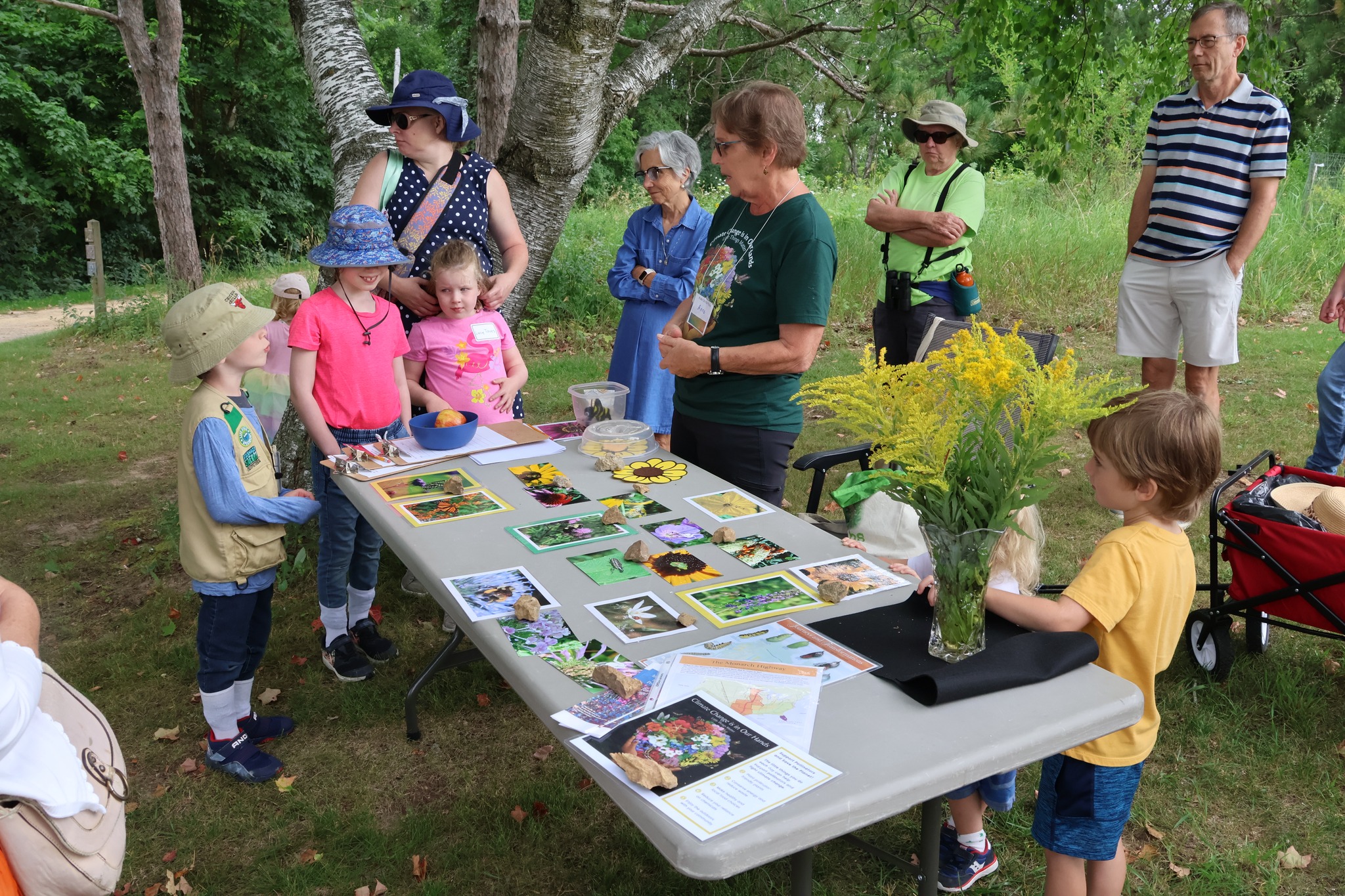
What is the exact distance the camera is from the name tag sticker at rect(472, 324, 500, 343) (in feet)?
11.5

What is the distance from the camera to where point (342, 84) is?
449 centimetres

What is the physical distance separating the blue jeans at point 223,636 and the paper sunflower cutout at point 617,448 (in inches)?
42.6

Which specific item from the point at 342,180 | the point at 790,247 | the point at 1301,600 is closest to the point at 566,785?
the point at 790,247

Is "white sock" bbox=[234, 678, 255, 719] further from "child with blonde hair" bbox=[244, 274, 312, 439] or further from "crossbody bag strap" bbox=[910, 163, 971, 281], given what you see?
"crossbody bag strap" bbox=[910, 163, 971, 281]

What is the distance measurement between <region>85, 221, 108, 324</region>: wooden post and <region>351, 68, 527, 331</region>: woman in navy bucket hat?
8801 mm

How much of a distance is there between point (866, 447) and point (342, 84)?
307cm

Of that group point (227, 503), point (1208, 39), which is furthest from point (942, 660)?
point (1208, 39)

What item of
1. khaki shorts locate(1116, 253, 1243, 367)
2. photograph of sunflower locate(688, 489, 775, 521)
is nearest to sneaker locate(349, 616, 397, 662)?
photograph of sunflower locate(688, 489, 775, 521)

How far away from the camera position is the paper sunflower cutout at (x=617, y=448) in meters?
2.94

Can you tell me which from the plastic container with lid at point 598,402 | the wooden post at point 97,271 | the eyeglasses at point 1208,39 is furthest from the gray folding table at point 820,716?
the wooden post at point 97,271

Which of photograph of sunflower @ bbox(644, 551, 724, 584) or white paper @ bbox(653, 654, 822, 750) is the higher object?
white paper @ bbox(653, 654, 822, 750)

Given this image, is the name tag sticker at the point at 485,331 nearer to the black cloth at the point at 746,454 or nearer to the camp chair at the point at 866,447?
the black cloth at the point at 746,454

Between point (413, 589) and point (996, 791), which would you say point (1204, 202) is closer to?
point (996, 791)

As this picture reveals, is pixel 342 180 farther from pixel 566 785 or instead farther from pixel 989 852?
pixel 989 852
